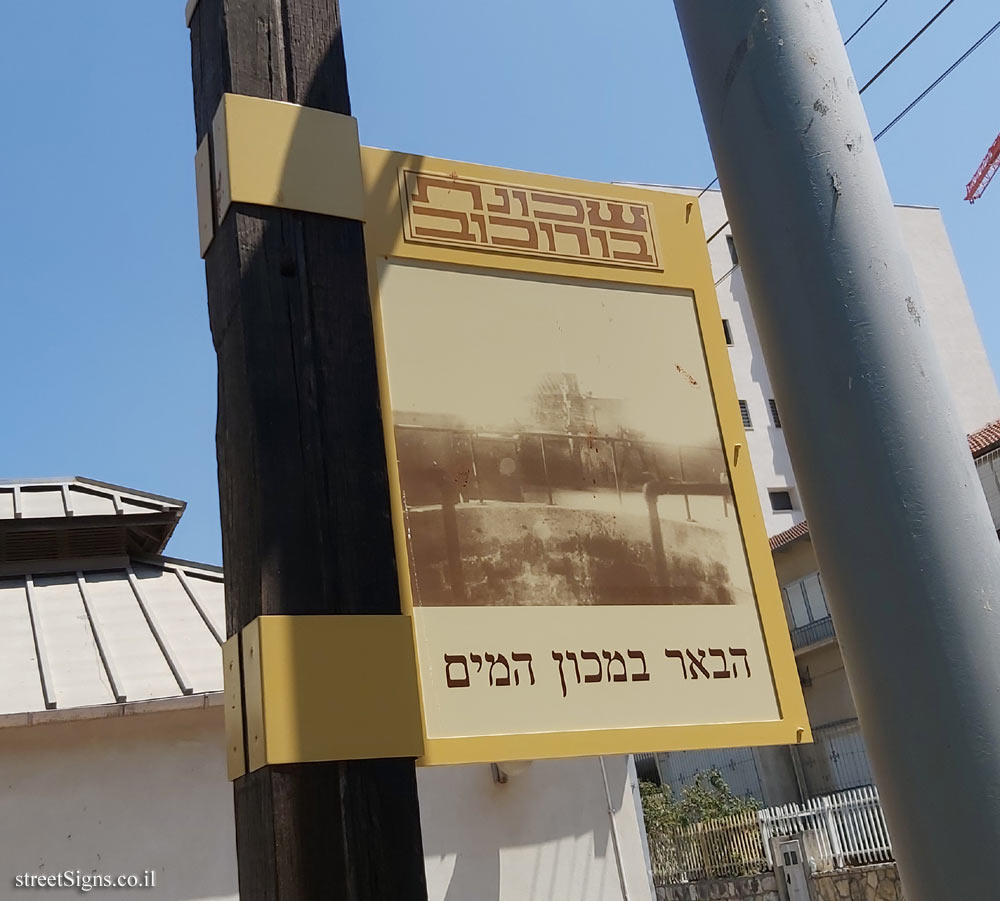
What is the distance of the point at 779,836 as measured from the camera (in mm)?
17531

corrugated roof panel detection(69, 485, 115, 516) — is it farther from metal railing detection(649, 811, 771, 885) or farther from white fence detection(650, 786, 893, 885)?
metal railing detection(649, 811, 771, 885)

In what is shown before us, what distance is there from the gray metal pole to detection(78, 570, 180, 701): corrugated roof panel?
6108mm

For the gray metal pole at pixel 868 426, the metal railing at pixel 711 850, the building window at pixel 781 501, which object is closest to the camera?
the gray metal pole at pixel 868 426

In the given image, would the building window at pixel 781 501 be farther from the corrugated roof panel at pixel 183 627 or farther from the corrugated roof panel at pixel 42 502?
the corrugated roof panel at pixel 42 502

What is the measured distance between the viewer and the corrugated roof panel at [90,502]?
31.7ft

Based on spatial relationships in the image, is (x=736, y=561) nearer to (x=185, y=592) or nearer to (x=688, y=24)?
(x=688, y=24)

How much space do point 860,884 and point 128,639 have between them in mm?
11932

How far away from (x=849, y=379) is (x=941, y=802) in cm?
71

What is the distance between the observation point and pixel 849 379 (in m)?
1.91

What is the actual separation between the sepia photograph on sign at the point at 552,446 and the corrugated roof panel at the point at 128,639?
5273 millimetres

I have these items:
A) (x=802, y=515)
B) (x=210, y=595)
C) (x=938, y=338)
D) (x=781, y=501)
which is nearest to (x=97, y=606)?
(x=210, y=595)

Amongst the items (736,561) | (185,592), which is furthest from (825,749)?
(736,561)

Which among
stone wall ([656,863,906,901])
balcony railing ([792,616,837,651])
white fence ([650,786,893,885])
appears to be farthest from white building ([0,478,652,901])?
balcony railing ([792,616,837,651])

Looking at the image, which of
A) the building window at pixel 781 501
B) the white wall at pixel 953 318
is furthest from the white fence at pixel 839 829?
the white wall at pixel 953 318
